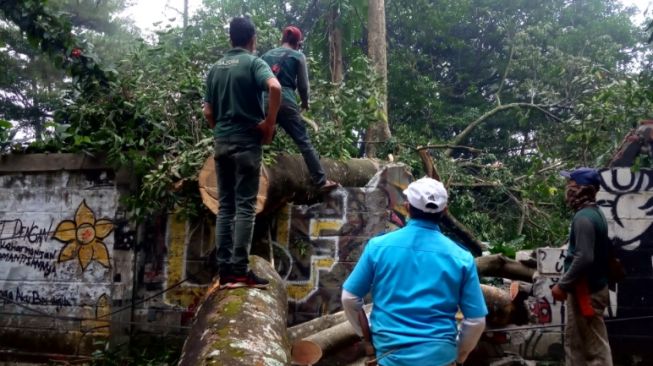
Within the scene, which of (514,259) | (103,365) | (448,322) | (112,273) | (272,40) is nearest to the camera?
(448,322)

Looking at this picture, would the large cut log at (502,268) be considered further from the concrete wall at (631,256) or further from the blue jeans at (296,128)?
the blue jeans at (296,128)

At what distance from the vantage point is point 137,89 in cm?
767

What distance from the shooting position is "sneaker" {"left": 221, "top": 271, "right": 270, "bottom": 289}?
186 inches

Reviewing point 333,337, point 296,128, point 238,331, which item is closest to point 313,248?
point 296,128

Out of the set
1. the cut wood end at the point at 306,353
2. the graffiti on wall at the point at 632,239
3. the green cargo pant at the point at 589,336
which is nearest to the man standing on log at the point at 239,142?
the cut wood end at the point at 306,353

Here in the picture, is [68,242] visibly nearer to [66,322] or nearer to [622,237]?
Answer: [66,322]

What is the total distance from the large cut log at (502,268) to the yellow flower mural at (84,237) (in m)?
4.08

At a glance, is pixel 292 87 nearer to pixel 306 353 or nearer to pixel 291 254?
pixel 291 254

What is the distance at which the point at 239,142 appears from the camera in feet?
15.7

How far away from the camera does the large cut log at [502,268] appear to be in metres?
7.36

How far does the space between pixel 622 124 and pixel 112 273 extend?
19.4 ft

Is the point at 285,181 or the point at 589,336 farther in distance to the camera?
the point at 285,181

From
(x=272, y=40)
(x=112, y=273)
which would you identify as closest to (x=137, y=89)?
(x=112, y=273)

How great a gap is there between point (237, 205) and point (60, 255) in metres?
3.72
